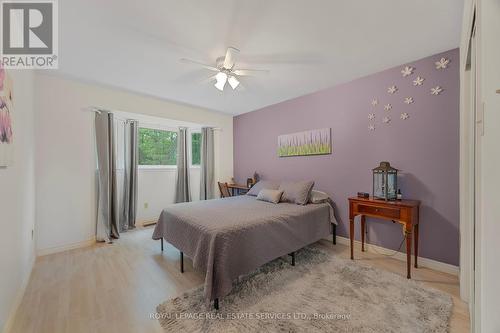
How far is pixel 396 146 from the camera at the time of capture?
246 cm

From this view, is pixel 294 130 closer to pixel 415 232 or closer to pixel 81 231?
pixel 415 232

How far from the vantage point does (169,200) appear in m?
4.39

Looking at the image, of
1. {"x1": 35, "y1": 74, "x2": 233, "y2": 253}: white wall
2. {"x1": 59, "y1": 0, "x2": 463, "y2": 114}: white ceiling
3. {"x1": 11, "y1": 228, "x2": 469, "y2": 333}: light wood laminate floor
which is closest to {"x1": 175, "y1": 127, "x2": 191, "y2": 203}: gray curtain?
{"x1": 35, "y1": 74, "x2": 233, "y2": 253}: white wall

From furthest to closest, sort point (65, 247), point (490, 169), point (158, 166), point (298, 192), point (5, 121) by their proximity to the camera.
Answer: point (158, 166)
point (298, 192)
point (65, 247)
point (5, 121)
point (490, 169)

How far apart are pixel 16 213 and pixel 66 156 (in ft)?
4.52

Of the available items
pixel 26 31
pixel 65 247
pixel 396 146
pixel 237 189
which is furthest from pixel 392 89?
Result: pixel 65 247

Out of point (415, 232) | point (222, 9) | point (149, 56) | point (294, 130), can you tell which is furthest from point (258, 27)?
point (415, 232)

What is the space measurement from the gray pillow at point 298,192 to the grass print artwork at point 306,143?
601 millimetres

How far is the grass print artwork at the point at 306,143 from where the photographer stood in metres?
3.12

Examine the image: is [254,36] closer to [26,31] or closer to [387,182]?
[26,31]

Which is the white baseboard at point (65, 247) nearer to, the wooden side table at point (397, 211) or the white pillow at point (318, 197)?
the white pillow at point (318, 197)

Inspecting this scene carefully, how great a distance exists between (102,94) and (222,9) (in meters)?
2.52

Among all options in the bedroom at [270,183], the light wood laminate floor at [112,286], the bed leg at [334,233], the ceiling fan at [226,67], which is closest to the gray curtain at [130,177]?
the bedroom at [270,183]

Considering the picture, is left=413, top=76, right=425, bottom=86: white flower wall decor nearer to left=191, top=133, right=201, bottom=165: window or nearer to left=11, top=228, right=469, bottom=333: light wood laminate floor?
left=11, top=228, right=469, bottom=333: light wood laminate floor
